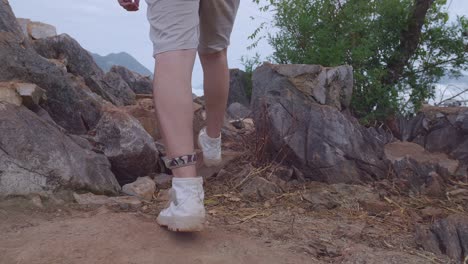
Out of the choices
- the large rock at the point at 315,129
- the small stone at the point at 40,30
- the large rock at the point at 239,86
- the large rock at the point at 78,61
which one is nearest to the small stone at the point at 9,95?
the large rock at the point at 315,129

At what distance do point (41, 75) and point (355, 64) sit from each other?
2.67 m

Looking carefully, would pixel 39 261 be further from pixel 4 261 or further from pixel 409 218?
pixel 409 218

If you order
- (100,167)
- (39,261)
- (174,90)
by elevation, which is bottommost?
(39,261)

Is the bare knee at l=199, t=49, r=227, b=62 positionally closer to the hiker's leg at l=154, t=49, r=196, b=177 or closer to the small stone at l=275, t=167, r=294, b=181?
the hiker's leg at l=154, t=49, r=196, b=177

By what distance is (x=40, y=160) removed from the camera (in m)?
2.67

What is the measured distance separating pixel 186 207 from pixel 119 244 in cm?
30

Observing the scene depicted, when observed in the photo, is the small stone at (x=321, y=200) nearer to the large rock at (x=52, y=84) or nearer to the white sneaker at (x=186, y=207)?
the white sneaker at (x=186, y=207)

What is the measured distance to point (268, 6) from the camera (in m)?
5.90

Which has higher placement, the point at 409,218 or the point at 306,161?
the point at 306,161

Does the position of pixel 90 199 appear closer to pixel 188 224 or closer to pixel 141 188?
pixel 141 188

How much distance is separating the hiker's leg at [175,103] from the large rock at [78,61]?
3.49 metres

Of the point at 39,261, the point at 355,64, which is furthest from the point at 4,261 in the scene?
the point at 355,64

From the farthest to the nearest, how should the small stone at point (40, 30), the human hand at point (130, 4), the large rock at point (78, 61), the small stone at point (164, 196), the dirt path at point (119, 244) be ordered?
the small stone at point (40, 30), the large rock at point (78, 61), the small stone at point (164, 196), the human hand at point (130, 4), the dirt path at point (119, 244)

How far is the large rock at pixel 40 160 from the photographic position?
8.37 ft
